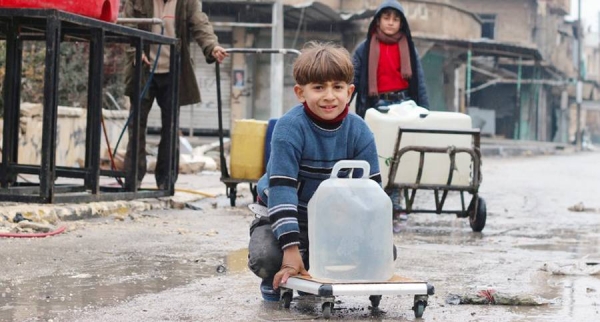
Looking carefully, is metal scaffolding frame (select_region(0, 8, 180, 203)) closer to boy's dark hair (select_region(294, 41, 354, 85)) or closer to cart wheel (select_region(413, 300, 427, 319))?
boy's dark hair (select_region(294, 41, 354, 85))

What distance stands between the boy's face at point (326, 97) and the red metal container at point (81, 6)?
3.75 m

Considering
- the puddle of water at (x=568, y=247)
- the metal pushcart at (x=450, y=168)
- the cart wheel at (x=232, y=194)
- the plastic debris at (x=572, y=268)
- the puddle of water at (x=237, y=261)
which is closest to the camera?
the puddle of water at (x=237, y=261)

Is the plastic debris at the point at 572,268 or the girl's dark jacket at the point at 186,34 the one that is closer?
the plastic debris at the point at 572,268

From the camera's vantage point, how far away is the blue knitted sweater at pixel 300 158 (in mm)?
4332

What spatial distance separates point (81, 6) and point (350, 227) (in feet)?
14.1

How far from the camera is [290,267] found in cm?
436

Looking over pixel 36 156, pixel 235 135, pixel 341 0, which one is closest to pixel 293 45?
pixel 341 0

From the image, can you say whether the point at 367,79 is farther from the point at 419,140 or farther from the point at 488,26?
the point at 488,26

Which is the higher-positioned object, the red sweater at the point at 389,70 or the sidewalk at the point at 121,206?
the red sweater at the point at 389,70

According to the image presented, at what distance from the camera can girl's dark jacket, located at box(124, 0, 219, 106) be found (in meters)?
9.47

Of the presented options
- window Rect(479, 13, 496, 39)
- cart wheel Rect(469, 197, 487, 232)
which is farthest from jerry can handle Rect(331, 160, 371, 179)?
window Rect(479, 13, 496, 39)

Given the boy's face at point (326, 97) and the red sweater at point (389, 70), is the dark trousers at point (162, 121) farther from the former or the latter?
the boy's face at point (326, 97)

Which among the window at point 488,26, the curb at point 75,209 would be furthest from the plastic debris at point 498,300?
the window at point 488,26

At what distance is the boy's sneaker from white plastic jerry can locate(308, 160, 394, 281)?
12.8 inches
